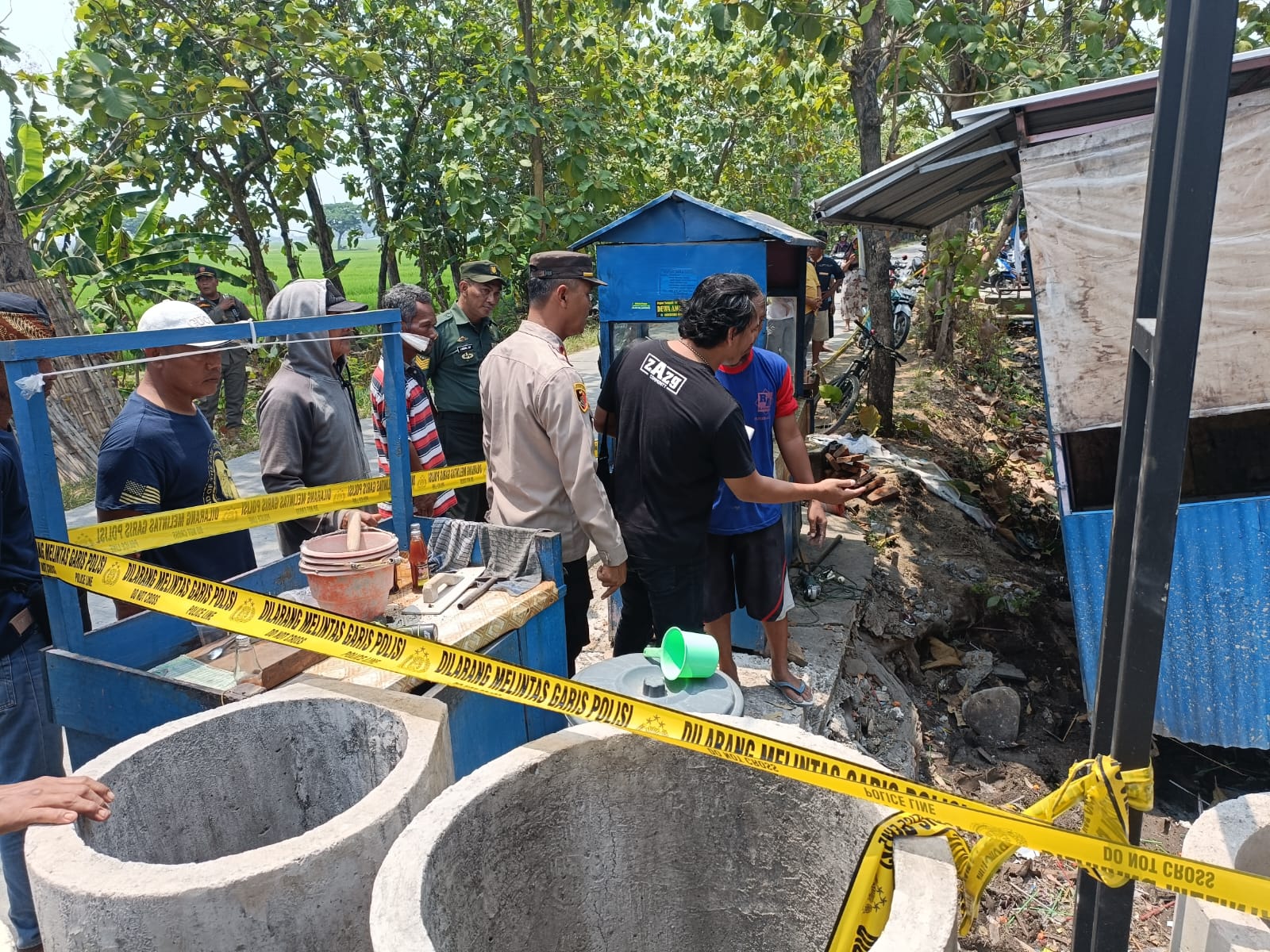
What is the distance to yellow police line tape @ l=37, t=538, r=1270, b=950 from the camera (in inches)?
63.1

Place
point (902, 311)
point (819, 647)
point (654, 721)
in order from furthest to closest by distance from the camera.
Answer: point (902, 311), point (819, 647), point (654, 721)

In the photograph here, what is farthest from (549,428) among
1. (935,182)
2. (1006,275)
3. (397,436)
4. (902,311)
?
(1006,275)

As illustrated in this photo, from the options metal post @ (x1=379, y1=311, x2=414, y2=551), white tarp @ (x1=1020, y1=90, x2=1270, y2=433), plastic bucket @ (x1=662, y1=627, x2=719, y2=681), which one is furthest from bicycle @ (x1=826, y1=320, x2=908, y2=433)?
plastic bucket @ (x1=662, y1=627, x2=719, y2=681)

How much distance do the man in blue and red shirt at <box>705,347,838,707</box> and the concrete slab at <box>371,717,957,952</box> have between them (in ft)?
5.66

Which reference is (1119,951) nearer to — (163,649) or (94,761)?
(94,761)

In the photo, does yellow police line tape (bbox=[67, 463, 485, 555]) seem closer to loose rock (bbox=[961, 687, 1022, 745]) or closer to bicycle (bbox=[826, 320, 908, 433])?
loose rock (bbox=[961, 687, 1022, 745])

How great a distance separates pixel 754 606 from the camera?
4047mm

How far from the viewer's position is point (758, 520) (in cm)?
397

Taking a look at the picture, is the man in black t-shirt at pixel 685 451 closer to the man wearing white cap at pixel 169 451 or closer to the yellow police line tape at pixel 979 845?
the man wearing white cap at pixel 169 451

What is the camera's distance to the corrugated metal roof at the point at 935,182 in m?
4.43

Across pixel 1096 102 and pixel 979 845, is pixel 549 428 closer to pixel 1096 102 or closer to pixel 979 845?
pixel 979 845

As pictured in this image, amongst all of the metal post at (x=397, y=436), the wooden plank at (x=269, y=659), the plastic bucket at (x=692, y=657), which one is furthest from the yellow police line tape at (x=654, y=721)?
the metal post at (x=397, y=436)

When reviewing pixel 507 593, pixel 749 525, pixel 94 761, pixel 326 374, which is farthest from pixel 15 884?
pixel 749 525

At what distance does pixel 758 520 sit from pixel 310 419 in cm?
195
